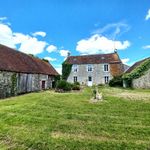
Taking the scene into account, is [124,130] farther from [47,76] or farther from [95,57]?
[95,57]

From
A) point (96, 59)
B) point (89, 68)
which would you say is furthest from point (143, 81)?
point (89, 68)

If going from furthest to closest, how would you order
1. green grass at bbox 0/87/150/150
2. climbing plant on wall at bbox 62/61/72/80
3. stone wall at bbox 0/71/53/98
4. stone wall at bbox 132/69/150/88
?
1. climbing plant on wall at bbox 62/61/72/80
2. stone wall at bbox 132/69/150/88
3. stone wall at bbox 0/71/53/98
4. green grass at bbox 0/87/150/150

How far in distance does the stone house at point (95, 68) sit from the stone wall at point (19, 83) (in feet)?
44.1

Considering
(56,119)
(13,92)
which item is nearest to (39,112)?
(56,119)

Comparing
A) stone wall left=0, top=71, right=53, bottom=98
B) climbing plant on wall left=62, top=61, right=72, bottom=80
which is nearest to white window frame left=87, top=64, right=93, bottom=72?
climbing plant on wall left=62, top=61, right=72, bottom=80

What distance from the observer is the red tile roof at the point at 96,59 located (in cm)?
3640

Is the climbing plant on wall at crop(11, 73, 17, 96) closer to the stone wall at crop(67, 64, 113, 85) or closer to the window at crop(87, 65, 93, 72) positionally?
the stone wall at crop(67, 64, 113, 85)

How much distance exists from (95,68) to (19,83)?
20766mm

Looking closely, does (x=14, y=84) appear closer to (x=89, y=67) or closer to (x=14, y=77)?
(x=14, y=77)

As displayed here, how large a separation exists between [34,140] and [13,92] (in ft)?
44.0

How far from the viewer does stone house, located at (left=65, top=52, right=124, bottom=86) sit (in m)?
36.0

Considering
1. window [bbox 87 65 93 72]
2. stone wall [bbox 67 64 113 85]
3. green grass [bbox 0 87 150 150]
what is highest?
window [bbox 87 65 93 72]

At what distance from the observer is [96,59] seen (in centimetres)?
3750

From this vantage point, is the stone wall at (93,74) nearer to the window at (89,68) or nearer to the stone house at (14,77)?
the window at (89,68)
